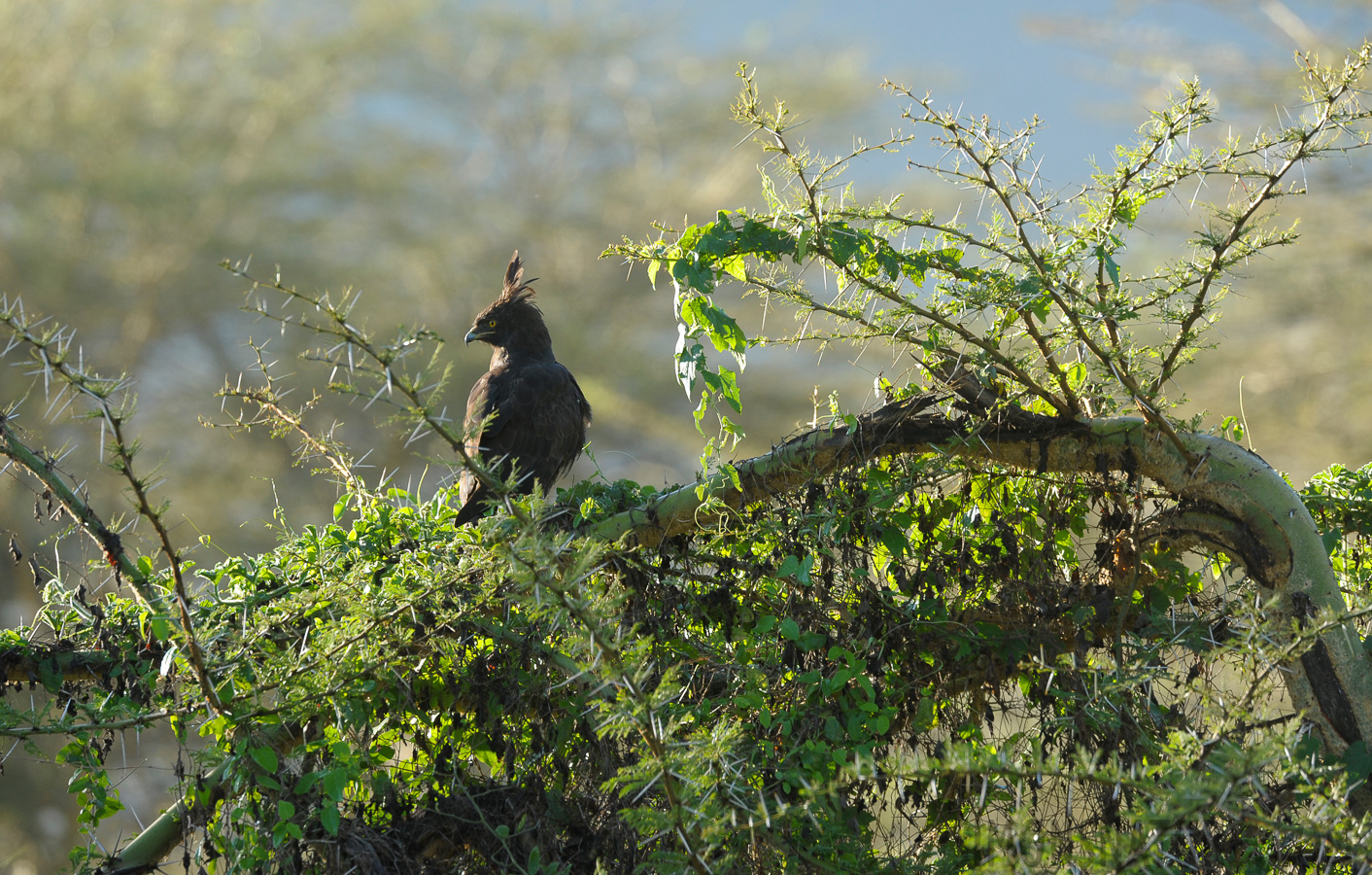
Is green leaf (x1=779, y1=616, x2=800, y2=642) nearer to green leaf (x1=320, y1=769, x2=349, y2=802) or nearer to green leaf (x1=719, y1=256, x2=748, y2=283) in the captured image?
green leaf (x1=719, y1=256, x2=748, y2=283)

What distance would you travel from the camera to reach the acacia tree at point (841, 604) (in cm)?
175

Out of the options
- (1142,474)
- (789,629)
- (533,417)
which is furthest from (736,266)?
(533,417)

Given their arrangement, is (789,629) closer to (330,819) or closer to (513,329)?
(330,819)

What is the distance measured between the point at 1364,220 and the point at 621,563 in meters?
10.1

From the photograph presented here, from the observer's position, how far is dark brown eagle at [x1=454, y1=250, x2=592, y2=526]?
399 centimetres

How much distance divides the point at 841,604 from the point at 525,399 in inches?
87.1

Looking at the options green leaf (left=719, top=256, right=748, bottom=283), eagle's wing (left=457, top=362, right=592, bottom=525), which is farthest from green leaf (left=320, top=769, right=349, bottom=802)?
eagle's wing (left=457, top=362, right=592, bottom=525)

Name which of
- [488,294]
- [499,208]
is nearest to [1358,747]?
[488,294]

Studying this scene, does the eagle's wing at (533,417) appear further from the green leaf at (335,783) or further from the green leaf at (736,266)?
the green leaf at (335,783)

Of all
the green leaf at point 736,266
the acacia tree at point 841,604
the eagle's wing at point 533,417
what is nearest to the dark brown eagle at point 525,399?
the eagle's wing at point 533,417

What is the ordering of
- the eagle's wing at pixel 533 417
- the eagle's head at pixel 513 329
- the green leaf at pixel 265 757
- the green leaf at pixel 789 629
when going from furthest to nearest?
the eagle's head at pixel 513 329 < the eagle's wing at pixel 533 417 < the green leaf at pixel 789 629 < the green leaf at pixel 265 757

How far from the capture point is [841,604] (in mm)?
2066

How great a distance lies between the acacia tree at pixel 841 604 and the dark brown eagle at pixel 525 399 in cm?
173

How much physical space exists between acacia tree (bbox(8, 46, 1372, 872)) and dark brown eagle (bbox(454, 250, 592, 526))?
1731 millimetres
